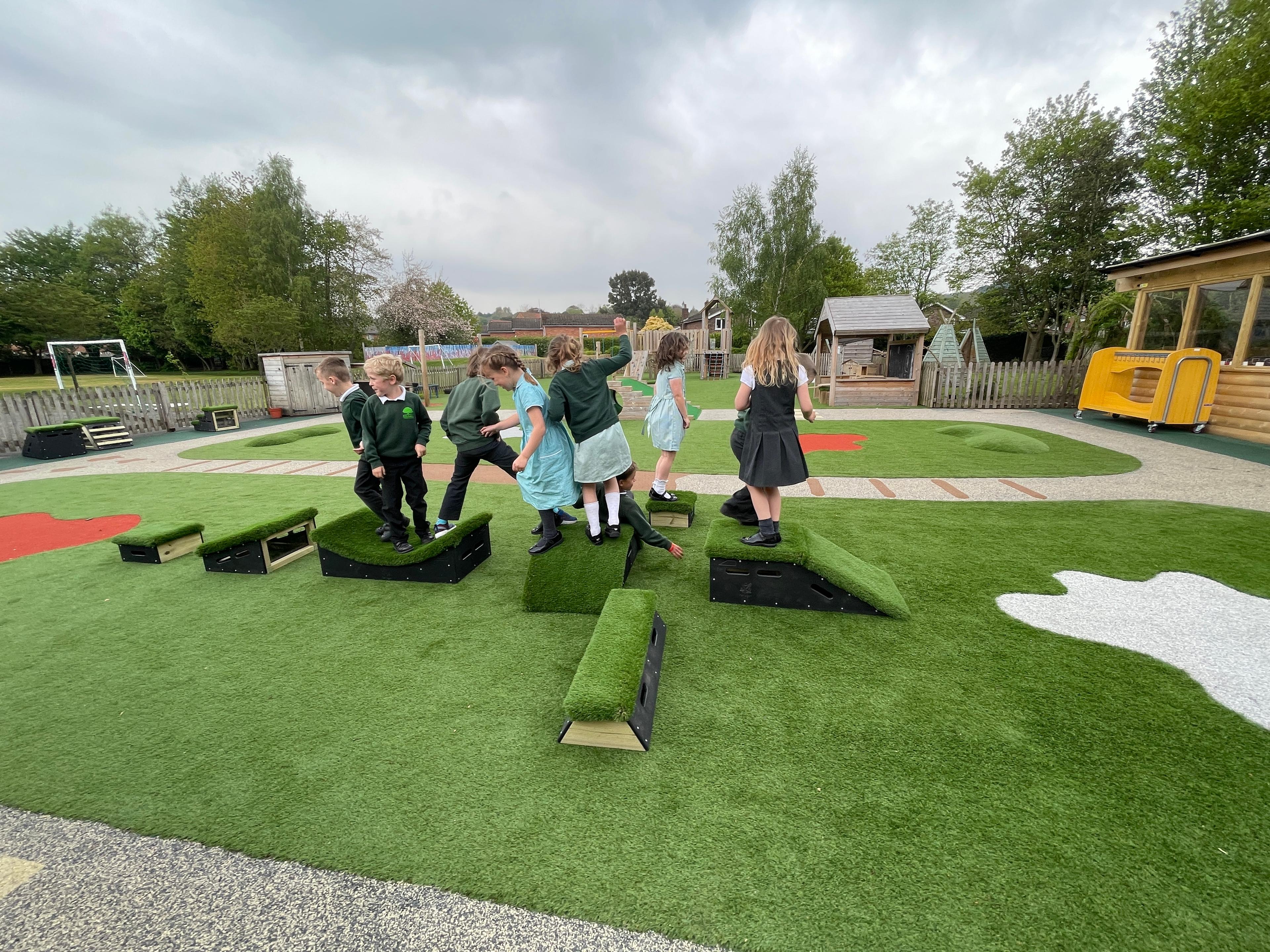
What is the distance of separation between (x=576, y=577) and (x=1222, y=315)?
602 inches

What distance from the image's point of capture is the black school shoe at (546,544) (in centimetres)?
437

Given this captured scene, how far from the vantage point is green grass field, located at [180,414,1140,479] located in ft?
26.7

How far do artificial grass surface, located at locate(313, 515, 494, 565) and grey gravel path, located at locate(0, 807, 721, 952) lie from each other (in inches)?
96.5

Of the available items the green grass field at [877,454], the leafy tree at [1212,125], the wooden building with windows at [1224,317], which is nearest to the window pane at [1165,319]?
the wooden building with windows at [1224,317]

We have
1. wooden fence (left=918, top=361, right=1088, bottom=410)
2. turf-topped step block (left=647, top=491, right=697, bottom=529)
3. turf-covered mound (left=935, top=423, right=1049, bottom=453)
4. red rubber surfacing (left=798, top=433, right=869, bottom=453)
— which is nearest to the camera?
turf-topped step block (left=647, top=491, right=697, bottom=529)

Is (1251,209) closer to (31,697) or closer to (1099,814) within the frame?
(1099,814)

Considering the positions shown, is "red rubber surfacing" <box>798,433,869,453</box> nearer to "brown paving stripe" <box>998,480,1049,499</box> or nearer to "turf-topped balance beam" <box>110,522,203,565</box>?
"brown paving stripe" <box>998,480,1049,499</box>

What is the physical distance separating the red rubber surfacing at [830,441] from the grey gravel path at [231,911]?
893 cm

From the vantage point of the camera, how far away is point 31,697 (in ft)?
10.3

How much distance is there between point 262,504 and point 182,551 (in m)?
1.96

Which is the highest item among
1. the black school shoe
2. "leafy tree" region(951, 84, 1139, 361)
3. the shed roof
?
"leafy tree" region(951, 84, 1139, 361)

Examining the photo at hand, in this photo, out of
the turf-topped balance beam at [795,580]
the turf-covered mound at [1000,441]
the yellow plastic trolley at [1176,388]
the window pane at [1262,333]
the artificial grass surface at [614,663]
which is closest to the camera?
the artificial grass surface at [614,663]

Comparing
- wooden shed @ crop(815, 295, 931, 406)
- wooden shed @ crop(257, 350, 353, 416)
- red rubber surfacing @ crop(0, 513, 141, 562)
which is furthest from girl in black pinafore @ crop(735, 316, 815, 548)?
wooden shed @ crop(257, 350, 353, 416)

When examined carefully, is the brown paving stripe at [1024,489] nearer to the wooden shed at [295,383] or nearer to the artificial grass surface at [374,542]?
the artificial grass surface at [374,542]
